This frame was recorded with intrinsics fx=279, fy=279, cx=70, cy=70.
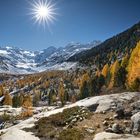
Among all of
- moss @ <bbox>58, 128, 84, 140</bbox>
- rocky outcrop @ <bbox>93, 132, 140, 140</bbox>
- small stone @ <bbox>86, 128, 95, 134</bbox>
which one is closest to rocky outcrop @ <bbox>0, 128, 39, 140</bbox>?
moss @ <bbox>58, 128, 84, 140</bbox>

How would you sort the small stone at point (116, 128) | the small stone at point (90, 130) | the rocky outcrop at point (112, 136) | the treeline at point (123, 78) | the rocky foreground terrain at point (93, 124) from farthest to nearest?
the treeline at point (123, 78) → the small stone at point (90, 130) → the small stone at point (116, 128) → the rocky foreground terrain at point (93, 124) → the rocky outcrop at point (112, 136)

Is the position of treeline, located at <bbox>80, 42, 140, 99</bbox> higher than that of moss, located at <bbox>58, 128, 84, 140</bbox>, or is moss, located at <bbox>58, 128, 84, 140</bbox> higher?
treeline, located at <bbox>80, 42, 140, 99</bbox>

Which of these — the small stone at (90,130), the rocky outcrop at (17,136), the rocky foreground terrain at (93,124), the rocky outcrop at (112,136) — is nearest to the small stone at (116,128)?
the rocky foreground terrain at (93,124)

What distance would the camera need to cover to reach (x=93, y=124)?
3259cm

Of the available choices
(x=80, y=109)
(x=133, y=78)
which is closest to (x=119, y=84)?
(x=133, y=78)

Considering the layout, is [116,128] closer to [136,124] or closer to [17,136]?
[136,124]

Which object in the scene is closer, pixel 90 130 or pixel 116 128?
pixel 116 128

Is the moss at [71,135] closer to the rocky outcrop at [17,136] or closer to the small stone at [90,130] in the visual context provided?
the small stone at [90,130]

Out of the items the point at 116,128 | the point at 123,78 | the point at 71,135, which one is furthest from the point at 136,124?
the point at 123,78

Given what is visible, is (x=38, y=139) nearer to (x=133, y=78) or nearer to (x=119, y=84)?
(x=133, y=78)

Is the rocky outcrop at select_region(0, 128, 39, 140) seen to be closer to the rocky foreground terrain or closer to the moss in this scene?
the rocky foreground terrain

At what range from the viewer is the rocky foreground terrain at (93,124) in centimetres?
2784

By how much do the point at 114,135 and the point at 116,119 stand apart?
6.82m

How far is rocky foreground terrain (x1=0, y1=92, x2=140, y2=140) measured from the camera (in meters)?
27.8
